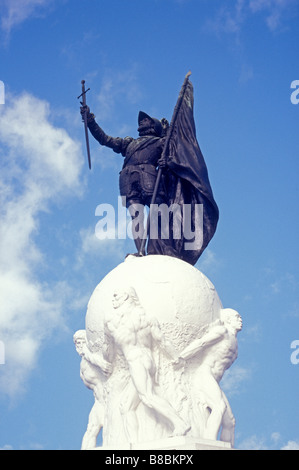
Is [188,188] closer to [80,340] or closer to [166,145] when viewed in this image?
[166,145]

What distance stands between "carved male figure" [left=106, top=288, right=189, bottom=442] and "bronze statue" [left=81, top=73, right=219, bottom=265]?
5.93ft

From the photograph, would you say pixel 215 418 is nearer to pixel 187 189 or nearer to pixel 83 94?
pixel 187 189

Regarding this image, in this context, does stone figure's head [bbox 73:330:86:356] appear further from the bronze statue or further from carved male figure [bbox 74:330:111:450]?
the bronze statue

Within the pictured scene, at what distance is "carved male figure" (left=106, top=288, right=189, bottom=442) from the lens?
10.7 m

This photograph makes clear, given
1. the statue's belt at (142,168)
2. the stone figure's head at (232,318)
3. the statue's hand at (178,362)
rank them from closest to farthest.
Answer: the statue's hand at (178,362), the stone figure's head at (232,318), the statue's belt at (142,168)

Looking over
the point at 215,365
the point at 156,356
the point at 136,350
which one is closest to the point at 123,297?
the point at 136,350

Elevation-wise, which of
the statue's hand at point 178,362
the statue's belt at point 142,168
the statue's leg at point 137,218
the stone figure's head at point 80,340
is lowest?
the statue's hand at point 178,362

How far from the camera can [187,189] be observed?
1331 centimetres

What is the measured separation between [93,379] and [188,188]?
11.3 feet

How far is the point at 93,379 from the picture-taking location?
38.7 feet

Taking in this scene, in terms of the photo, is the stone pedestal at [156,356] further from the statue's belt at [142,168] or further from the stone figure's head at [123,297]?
the statue's belt at [142,168]

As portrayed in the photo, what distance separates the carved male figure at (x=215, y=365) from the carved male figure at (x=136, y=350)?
47 cm

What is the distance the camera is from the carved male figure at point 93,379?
1143cm

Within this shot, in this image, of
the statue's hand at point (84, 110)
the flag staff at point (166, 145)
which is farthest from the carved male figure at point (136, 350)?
the statue's hand at point (84, 110)
